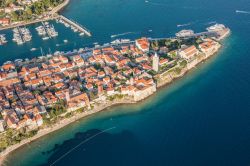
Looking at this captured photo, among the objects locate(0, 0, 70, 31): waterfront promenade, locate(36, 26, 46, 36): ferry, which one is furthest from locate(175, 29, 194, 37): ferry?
locate(0, 0, 70, 31): waterfront promenade

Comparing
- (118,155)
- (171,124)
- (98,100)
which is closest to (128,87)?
(98,100)

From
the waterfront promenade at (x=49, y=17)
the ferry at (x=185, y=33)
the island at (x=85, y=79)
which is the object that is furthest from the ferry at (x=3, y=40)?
the ferry at (x=185, y=33)

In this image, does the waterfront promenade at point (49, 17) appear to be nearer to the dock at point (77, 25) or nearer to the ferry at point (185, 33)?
the dock at point (77, 25)

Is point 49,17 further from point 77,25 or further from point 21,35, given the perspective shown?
point 21,35

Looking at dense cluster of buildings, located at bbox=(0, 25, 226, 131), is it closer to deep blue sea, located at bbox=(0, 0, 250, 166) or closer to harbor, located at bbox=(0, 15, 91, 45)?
deep blue sea, located at bbox=(0, 0, 250, 166)

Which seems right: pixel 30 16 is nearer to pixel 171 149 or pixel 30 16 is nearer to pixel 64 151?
pixel 64 151

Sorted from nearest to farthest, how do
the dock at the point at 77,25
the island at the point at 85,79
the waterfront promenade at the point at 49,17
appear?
the island at the point at 85,79, the dock at the point at 77,25, the waterfront promenade at the point at 49,17

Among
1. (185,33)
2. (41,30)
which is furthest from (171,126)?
(41,30)
